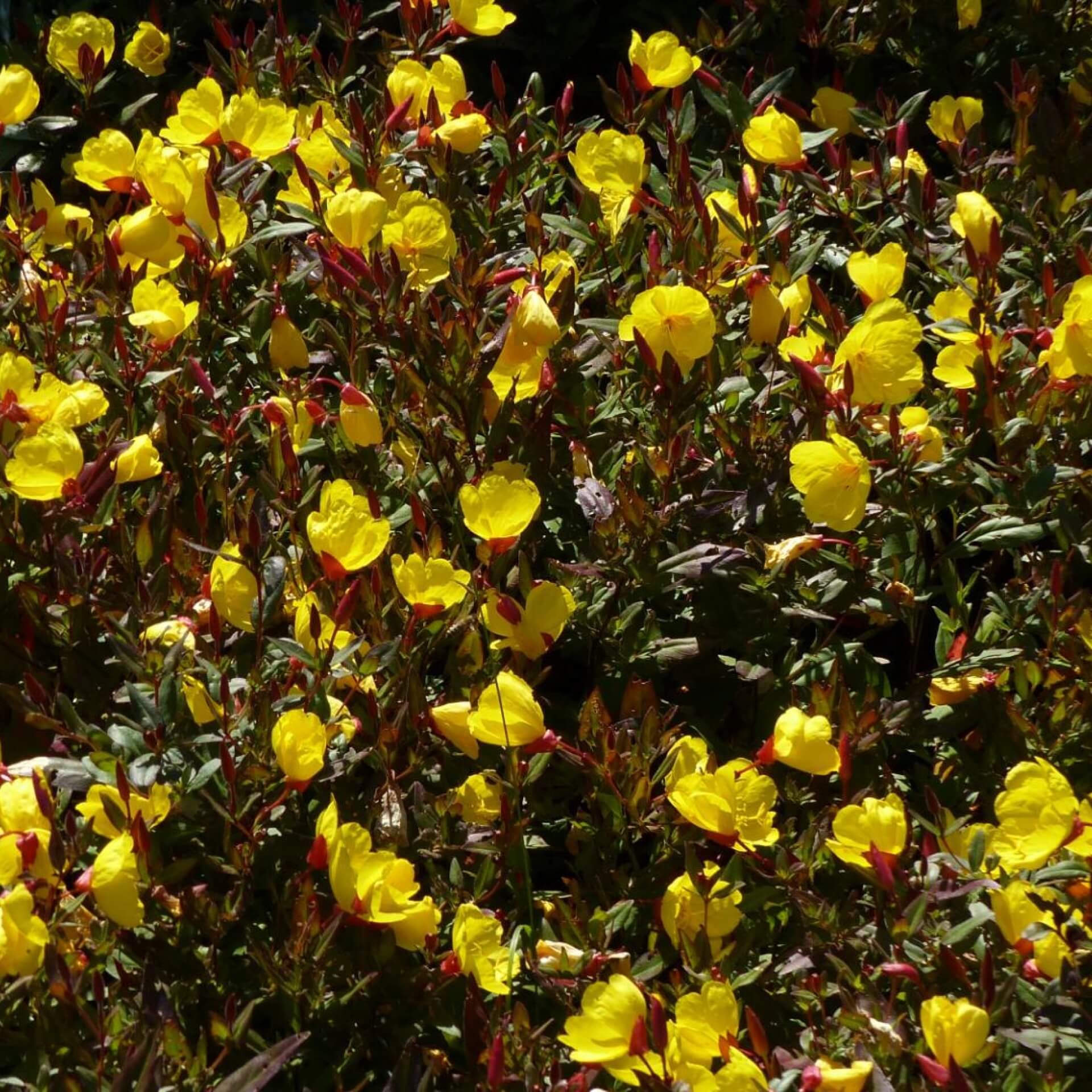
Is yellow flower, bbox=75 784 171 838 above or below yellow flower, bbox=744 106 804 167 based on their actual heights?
below

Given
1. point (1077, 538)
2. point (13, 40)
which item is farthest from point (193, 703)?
point (13, 40)

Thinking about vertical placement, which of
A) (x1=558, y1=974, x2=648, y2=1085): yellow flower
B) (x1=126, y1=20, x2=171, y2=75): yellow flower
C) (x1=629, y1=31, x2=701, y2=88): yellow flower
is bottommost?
(x1=558, y1=974, x2=648, y2=1085): yellow flower

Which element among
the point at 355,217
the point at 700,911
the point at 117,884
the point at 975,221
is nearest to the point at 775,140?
the point at 975,221

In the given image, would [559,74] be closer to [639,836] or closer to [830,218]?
[830,218]

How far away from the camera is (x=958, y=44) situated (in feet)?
10.5

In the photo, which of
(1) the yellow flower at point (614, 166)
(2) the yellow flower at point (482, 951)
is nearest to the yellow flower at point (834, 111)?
(1) the yellow flower at point (614, 166)

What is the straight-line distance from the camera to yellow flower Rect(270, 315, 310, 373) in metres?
2.25

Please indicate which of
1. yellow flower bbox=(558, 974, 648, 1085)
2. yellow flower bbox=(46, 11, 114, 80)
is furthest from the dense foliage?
yellow flower bbox=(46, 11, 114, 80)

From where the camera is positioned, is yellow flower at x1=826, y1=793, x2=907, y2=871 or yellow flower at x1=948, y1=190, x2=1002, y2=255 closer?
yellow flower at x1=826, y1=793, x2=907, y2=871

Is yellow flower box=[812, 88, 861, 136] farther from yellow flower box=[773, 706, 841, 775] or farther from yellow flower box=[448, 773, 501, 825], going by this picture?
yellow flower box=[448, 773, 501, 825]

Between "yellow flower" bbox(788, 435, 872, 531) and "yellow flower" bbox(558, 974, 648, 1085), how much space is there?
72 centimetres

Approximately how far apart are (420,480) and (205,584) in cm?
39

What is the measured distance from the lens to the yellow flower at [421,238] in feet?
7.48

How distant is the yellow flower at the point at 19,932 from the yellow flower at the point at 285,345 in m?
0.99
